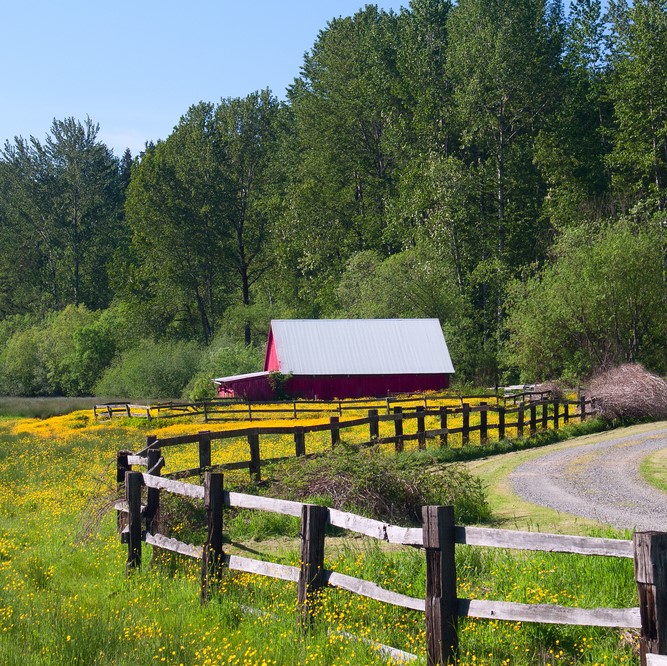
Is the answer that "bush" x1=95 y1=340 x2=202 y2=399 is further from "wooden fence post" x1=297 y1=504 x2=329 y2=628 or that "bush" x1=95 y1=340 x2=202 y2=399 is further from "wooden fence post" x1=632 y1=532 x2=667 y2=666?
"wooden fence post" x1=632 y1=532 x2=667 y2=666

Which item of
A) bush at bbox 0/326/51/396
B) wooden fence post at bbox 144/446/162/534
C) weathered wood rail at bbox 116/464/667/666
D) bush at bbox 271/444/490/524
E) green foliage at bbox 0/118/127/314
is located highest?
green foliage at bbox 0/118/127/314

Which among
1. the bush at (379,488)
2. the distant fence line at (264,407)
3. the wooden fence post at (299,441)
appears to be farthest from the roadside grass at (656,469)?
the distant fence line at (264,407)

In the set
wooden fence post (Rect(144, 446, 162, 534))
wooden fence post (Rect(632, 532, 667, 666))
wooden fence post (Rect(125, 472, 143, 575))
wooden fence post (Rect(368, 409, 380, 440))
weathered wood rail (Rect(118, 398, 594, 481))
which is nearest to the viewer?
wooden fence post (Rect(632, 532, 667, 666))

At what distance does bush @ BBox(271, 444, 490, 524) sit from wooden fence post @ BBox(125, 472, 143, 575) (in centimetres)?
341

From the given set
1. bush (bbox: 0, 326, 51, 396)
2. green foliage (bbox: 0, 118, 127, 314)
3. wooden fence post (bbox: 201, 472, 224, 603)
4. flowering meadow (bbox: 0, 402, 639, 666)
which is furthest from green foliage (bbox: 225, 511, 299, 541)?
green foliage (bbox: 0, 118, 127, 314)

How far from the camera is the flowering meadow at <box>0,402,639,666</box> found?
25.3ft

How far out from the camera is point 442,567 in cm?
723

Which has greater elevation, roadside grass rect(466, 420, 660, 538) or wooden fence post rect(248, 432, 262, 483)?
wooden fence post rect(248, 432, 262, 483)

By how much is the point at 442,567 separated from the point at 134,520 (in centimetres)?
554

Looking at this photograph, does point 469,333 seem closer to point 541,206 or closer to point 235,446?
point 541,206

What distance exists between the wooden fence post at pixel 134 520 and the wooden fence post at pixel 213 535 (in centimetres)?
189

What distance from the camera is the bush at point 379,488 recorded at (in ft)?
46.7

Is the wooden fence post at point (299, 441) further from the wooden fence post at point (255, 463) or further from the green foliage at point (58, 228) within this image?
the green foliage at point (58, 228)

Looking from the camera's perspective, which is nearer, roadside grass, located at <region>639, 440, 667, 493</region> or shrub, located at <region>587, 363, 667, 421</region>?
roadside grass, located at <region>639, 440, 667, 493</region>
